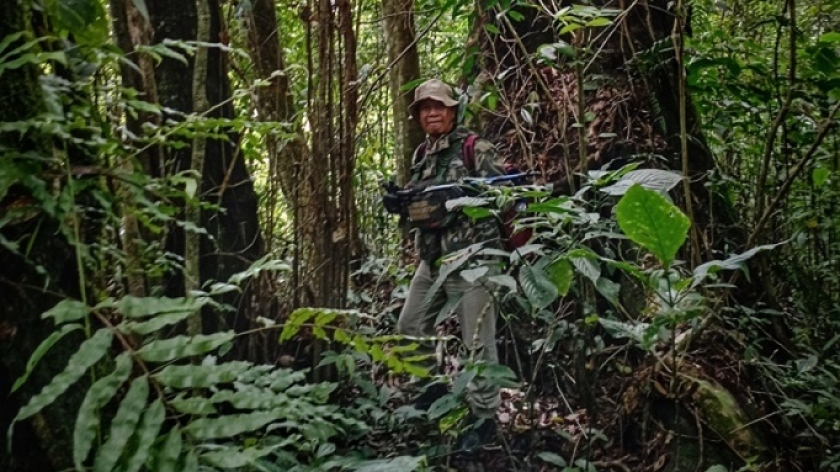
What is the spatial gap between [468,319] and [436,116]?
4.21ft

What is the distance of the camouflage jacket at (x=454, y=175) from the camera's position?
14.5 ft

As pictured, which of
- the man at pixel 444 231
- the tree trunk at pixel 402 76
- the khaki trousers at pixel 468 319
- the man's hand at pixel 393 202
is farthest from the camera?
the tree trunk at pixel 402 76

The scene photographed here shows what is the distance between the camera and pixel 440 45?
8008 mm

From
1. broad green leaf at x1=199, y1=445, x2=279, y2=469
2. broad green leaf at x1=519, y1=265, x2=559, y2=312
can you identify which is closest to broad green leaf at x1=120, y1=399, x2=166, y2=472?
broad green leaf at x1=199, y1=445, x2=279, y2=469

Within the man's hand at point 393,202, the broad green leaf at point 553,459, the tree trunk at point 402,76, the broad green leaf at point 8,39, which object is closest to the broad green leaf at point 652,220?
the broad green leaf at point 8,39

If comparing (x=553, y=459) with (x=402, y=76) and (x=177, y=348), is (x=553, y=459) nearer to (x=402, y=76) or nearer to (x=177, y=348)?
(x=177, y=348)

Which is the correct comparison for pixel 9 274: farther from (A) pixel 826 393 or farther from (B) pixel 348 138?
(A) pixel 826 393

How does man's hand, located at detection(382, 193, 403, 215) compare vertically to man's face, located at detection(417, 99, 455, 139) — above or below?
below

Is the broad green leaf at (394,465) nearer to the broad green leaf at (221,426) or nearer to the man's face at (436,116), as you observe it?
the broad green leaf at (221,426)

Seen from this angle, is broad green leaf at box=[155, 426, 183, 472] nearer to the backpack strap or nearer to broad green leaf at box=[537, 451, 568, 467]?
broad green leaf at box=[537, 451, 568, 467]

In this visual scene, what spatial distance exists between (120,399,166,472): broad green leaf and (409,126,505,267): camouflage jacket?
308 centimetres

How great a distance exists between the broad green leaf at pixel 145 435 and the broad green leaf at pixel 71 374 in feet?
0.48

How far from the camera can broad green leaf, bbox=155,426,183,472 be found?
1.40m

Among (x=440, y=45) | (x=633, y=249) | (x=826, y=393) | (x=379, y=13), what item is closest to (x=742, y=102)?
(x=633, y=249)
